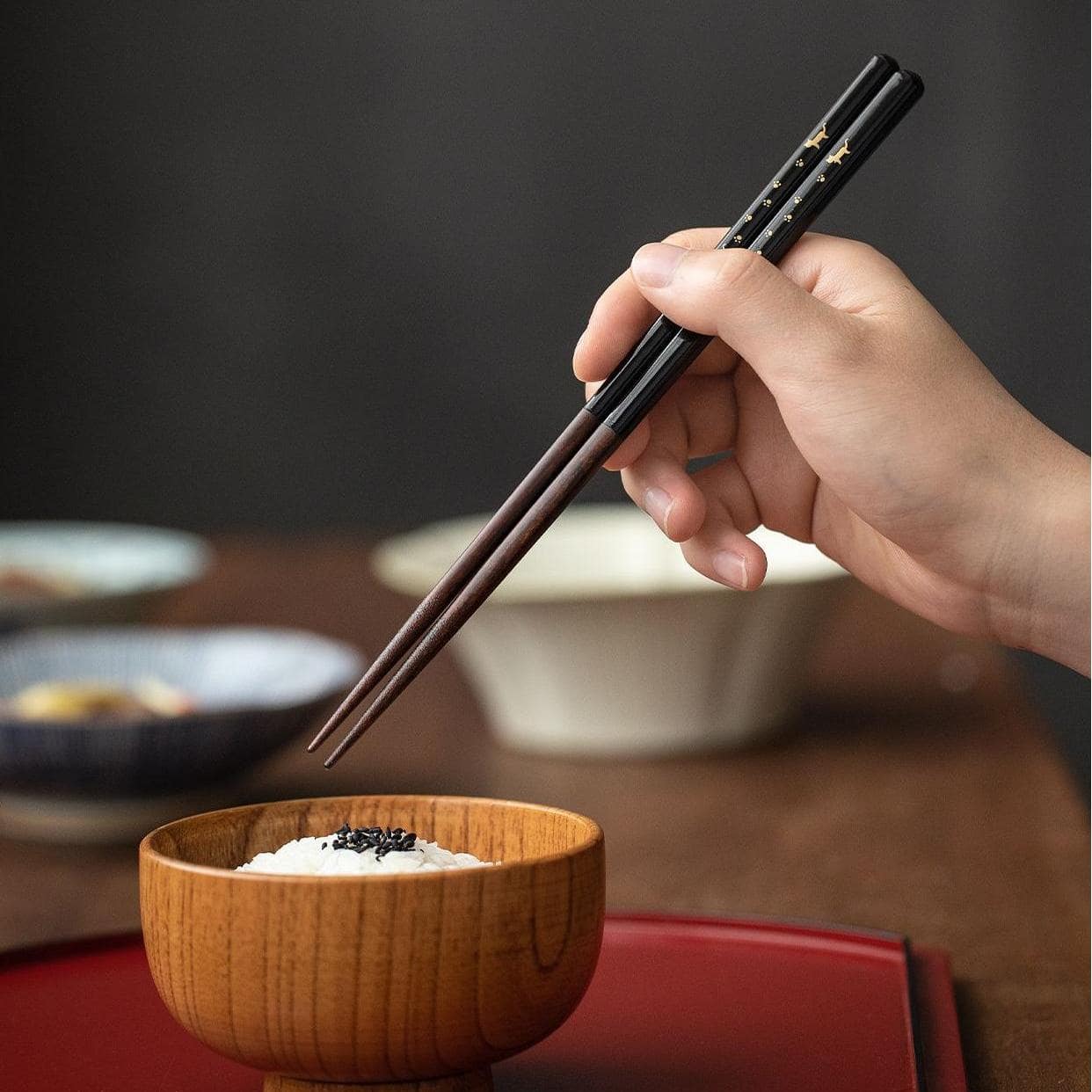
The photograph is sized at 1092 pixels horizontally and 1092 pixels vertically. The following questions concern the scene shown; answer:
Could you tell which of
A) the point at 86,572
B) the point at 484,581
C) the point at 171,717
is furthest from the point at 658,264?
the point at 86,572

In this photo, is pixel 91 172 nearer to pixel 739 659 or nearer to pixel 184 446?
pixel 184 446

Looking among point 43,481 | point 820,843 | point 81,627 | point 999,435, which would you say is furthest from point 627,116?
point 999,435

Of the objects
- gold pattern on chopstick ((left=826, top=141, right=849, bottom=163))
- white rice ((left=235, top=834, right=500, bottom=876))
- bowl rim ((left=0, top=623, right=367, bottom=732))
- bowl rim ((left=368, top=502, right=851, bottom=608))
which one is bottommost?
bowl rim ((left=0, top=623, right=367, bottom=732))

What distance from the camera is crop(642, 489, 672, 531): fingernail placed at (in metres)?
0.81

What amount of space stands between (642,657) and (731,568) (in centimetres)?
34

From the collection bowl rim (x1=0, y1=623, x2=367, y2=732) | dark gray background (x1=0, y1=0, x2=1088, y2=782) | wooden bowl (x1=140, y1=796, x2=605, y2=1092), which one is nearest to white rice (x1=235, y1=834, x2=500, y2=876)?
wooden bowl (x1=140, y1=796, x2=605, y2=1092)

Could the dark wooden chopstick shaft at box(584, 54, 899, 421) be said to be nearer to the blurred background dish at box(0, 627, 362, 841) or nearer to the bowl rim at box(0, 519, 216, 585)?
the blurred background dish at box(0, 627, 362, 841)

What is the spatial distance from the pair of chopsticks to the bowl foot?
0.49ft

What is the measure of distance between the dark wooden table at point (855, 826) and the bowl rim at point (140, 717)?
0.19 ft

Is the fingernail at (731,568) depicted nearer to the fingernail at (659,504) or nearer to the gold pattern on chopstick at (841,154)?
the fingernail at (659,504)

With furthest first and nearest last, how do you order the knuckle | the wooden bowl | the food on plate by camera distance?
the food on plate → the knuckle → the wooden bowl

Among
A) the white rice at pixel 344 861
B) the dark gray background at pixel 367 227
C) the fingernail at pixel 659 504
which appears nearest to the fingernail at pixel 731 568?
the fingernail at pixel 659 504

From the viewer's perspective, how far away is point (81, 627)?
1.33 m

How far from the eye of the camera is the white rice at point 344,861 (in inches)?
20.8
